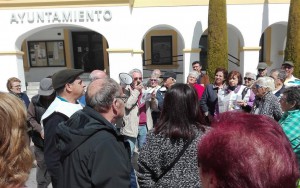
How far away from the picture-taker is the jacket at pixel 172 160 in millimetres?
2260

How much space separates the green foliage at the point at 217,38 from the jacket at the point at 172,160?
8784mm

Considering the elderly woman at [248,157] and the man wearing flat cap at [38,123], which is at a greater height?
the elderly woman at [248,157]

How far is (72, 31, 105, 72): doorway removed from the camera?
58.0 feet

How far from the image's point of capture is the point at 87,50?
17688 millimetres

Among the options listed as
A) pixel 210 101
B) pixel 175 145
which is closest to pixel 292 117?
pixel 175 145

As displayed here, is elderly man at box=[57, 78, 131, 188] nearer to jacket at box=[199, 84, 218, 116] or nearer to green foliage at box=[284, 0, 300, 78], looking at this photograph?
jacket at box=[199, 84, 218, 116]

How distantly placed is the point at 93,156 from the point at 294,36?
1127 centimetres

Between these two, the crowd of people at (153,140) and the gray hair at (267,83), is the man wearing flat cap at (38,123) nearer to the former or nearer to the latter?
the crowd of people at (153,140)

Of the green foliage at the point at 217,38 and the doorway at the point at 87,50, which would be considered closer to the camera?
the green foliage at the point at 217,38

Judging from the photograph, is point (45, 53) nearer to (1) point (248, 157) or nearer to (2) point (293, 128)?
(2) point (293, 128)

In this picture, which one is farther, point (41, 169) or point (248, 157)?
point (41, 169)

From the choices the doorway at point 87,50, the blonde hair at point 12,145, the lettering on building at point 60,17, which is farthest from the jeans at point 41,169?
the doorway at point 87,50

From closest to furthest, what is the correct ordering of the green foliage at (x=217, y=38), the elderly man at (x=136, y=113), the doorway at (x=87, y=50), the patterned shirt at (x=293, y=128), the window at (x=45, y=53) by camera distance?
the patterned shirt at (x=293, y=128)
the elderly man at (x=136, y=113)
the green foliage at (x=217, y=38)
the window at (x=45, y=53)
the doorway at (x=87, y=50)

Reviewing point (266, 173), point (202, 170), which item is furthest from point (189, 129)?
point (266, 173)
